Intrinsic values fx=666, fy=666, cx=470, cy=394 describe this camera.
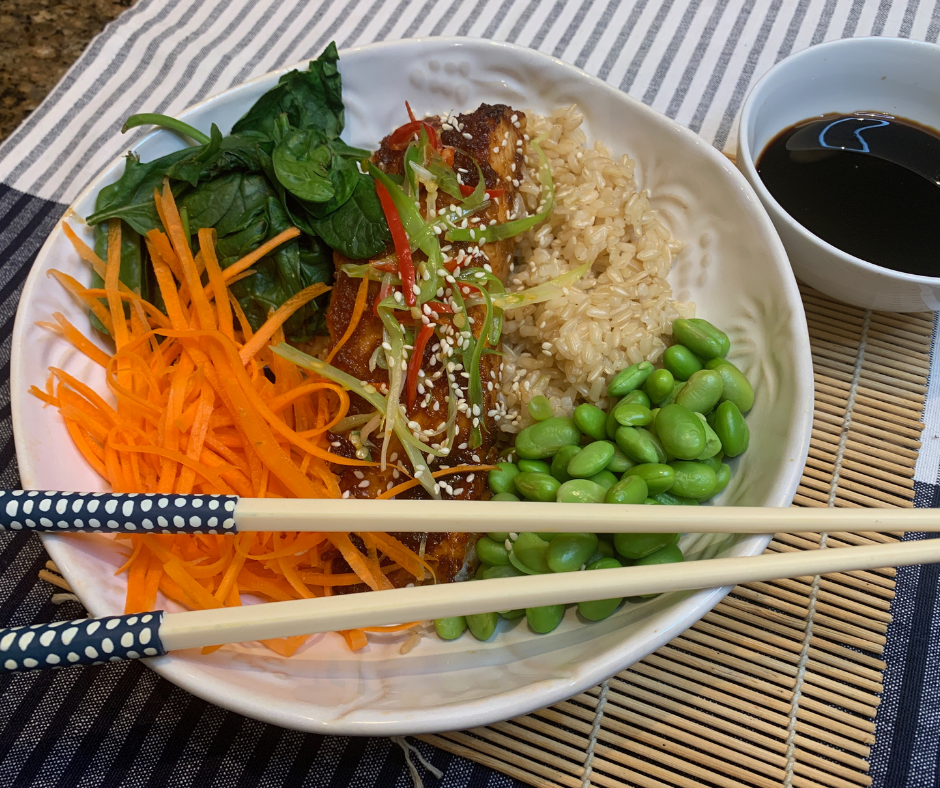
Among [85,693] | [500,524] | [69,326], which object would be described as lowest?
[85,693]

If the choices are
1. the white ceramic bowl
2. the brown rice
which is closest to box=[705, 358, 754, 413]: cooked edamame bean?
the white ceramic bowl

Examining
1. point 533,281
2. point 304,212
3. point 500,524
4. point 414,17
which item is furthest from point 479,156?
point 414,17

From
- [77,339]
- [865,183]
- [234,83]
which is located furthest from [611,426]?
[234,83]

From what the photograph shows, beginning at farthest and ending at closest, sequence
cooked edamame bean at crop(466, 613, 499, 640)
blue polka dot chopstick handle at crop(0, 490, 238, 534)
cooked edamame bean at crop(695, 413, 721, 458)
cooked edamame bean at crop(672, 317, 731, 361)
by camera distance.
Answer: cooked edamame bean at crop(672, 317, 731, 361), cooked edamame bean at crop(695, 413, 721, 458), cooked edamame bean at crop(466, 613, 499, 640), blue polka dot chopstick handle at crop(0, 490, 238, 534)

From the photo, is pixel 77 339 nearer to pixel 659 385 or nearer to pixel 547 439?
pixel 547 439

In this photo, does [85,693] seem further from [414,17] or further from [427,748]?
[414,17]

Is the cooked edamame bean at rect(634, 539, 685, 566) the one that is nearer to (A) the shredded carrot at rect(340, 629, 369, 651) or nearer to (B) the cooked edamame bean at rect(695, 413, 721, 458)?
(B) the cooked edamame bean at rect(695, 413, 721, 458)

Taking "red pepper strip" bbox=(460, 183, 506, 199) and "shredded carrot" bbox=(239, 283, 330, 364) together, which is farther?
"red pepper strip" bbox=(460, 183, 506, 199)
